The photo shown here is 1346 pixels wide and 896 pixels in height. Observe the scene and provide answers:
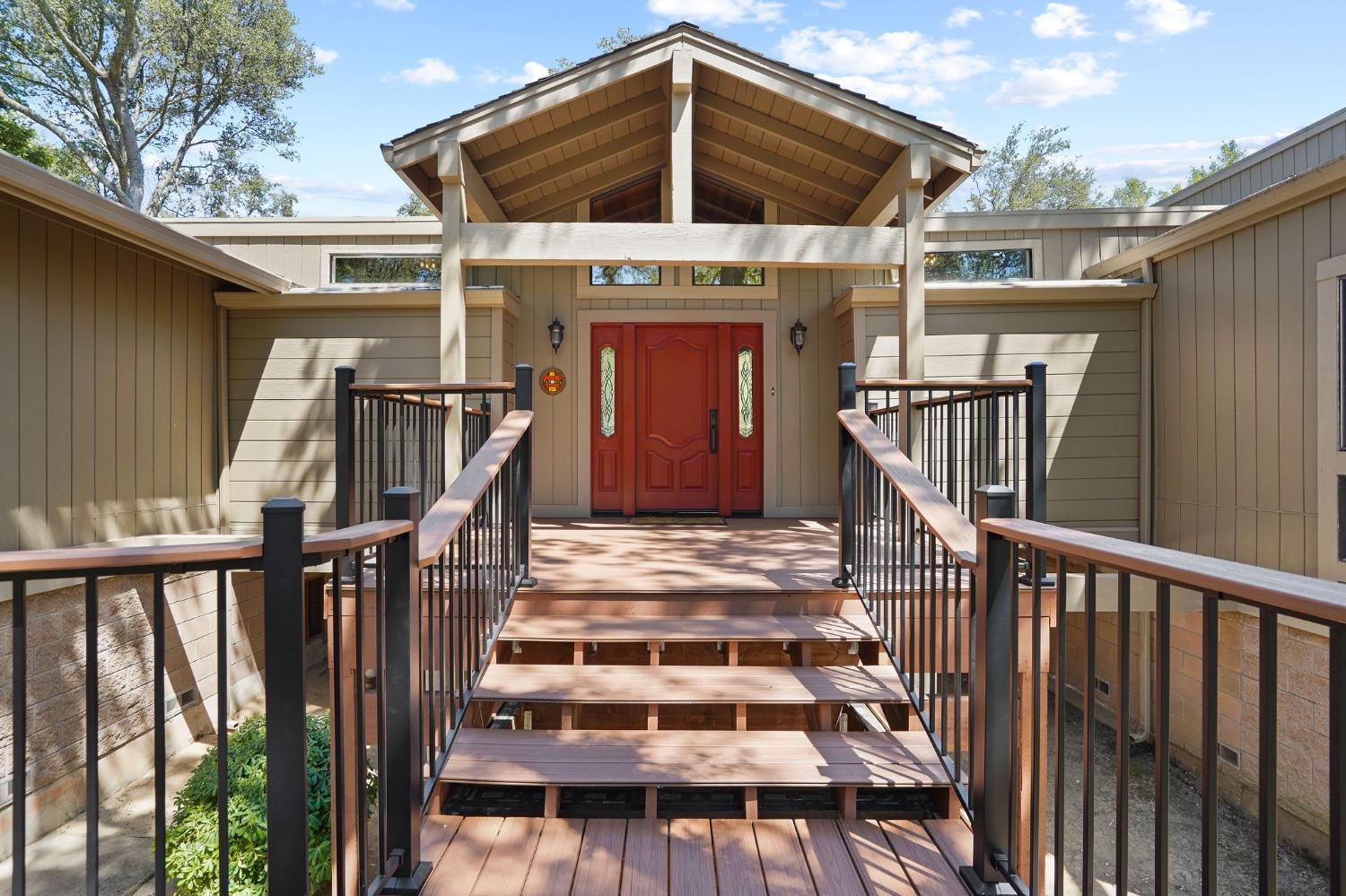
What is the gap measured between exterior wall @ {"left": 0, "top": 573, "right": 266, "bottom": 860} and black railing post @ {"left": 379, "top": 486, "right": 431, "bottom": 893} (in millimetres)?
2133

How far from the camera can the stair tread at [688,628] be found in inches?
125

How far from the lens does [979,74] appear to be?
78250mm

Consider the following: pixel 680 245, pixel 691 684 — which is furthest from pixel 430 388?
pixel 680 245

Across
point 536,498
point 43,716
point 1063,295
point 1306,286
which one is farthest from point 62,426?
point 1306,286

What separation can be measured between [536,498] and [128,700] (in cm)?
333

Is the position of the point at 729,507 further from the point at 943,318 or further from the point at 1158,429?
the point at 1158,429

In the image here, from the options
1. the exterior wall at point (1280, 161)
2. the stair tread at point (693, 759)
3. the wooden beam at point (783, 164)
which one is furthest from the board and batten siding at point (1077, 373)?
the stair tread at point (693, 759)

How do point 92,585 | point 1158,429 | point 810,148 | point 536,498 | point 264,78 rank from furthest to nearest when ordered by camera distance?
1. point 264,78
2. point 536,498
3. point 1158,429
4. point 810,148
5. point 92,585

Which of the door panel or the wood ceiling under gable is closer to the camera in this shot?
the wood ceiling under gable

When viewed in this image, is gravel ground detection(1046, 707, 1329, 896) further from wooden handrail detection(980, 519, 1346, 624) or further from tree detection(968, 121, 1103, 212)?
tree detection(968, 121, 1103, 212)

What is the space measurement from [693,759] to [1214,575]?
182cm

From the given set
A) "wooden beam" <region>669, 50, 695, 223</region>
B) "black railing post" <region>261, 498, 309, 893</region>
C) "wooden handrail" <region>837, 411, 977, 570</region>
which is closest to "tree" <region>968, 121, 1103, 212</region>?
"wooden beam" <region>669, 50, 695, 223</region>

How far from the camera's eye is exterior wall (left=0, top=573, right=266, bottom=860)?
439 cm

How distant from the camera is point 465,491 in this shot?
8.25 feet
